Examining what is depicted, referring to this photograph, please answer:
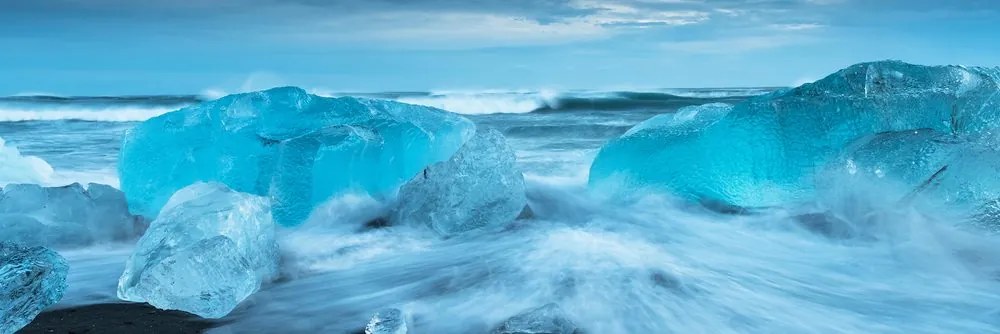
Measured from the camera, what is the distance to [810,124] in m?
4.04

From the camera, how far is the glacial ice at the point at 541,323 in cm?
223

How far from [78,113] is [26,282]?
1912 cm

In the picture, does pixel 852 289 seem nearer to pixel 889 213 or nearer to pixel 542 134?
pixel 889 213

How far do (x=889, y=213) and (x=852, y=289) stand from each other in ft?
3.19

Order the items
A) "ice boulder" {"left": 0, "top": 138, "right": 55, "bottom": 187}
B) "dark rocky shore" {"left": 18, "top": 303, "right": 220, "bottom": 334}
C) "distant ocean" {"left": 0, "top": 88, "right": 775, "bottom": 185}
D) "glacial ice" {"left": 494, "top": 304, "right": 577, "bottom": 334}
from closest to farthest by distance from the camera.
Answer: "glacial ice" {"left": 494, "top": 304, "right": 577, "bottom": 334}, "dark rocky shore" {"left": 18, "top": 303, "right": 220, "bottom": 334}, "ice boulder" {"left": 0, "top": 138, "right": 55, "bottom": 187}, "distant ocean" {"left": 0, "top": 88, "right": 775, "bottom": 185}

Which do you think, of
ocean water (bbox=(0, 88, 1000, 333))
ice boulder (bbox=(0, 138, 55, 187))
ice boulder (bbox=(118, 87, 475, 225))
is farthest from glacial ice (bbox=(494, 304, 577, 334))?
ice boulder (bbox=(0, 138, 55, 187))

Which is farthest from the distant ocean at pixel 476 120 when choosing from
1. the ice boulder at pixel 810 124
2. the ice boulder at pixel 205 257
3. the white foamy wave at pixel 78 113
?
the ice boulder at pixel 205 257

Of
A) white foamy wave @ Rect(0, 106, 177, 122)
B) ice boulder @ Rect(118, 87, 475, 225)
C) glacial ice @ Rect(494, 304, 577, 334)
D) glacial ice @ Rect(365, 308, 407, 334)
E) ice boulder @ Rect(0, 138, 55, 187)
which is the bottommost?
white foamy wave @ Rect(0, 106, 177, 122)

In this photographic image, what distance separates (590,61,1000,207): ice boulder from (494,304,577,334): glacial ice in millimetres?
2082

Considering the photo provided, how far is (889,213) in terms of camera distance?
11.8 ft

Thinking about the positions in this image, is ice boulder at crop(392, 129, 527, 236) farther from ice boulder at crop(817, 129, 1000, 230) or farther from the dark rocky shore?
ice boulder at crop(817, 129, 1000, 230)

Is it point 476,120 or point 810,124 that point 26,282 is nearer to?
point 810,124

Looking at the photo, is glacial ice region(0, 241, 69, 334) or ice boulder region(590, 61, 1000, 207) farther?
ice boulder region(590, 61, 1000, 207)

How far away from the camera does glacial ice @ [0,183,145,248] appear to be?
3.36m
